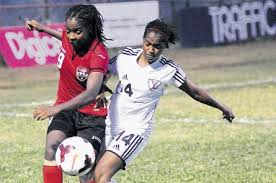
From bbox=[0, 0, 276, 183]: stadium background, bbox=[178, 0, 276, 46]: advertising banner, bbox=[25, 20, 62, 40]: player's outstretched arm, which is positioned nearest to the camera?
bbox=[25, 20, 62, 40]: player's outstretched arm

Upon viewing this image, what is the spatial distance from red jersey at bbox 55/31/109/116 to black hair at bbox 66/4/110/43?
3.3 inches

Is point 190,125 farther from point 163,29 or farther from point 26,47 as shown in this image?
point 26,47

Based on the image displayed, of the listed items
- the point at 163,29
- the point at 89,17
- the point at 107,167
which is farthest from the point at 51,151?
the point at 163,29

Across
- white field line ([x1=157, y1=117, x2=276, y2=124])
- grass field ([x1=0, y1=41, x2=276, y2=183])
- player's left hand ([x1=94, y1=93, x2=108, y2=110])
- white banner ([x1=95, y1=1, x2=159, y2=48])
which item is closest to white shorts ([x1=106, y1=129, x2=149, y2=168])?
player's left hand ([x1=94, y1=93, x2=108, y2=110])

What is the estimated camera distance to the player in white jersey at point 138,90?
8.05 meters

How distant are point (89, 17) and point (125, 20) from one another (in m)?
17.6

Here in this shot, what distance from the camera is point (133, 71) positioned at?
27.0 feet

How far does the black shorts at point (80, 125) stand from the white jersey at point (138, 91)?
0.35 ft

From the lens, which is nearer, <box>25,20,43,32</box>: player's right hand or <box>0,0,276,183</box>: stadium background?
<box>25,20,43,32</box>: player's right hand

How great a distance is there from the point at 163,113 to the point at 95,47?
8160 millimetres

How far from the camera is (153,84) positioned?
819 centimetres

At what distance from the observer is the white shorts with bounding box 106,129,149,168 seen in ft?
26.2

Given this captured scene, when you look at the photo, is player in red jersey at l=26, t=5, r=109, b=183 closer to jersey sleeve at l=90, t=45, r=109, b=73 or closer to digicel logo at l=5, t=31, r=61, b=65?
jersey sleeve at l=90, t=45, r=109, b=73

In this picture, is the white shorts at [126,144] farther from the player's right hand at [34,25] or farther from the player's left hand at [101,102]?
the player's right hand at [34,25]
